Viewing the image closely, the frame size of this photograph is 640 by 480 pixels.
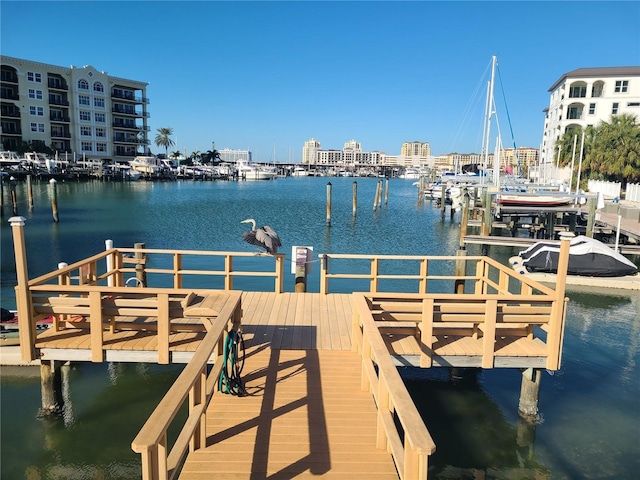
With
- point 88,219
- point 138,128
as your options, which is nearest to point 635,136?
point 88,219

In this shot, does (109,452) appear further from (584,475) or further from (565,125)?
(565,125)

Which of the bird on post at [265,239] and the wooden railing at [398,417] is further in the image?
the bird on post at [265,239]

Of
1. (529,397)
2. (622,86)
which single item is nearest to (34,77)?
(622,86)

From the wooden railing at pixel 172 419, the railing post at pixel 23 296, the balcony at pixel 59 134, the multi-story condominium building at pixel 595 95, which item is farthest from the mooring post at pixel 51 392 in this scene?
the balcony at pixel 59 134

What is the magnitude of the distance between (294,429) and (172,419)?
2229mm

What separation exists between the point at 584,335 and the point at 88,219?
122ft

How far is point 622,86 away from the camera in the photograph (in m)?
→ 64.1

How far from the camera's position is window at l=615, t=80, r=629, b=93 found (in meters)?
63.8

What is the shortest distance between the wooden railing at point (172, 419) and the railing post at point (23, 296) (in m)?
3.20

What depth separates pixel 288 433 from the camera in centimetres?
538

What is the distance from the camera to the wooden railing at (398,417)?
337cm

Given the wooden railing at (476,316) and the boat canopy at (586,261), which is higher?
the wooden railing at (476,316)

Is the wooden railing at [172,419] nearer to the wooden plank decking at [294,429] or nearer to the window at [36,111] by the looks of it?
the wooden plank decking at [294,429]

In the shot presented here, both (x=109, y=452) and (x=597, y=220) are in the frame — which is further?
(x=597, y=220)
